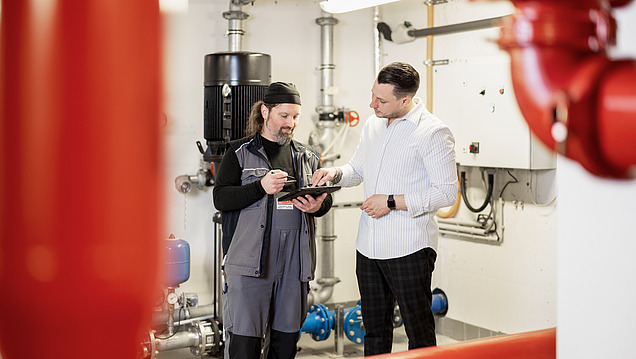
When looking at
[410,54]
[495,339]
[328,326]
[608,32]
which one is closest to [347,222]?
[328,326]

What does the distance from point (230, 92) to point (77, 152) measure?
3840 mm

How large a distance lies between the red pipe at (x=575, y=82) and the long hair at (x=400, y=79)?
246 centimetres

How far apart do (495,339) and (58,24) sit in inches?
68.4

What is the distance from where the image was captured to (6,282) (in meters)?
0.25

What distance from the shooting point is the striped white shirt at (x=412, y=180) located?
10.2ft

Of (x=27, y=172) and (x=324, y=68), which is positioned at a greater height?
(x=324, y=68)

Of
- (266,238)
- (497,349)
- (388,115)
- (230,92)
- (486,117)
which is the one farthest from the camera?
(486,117)

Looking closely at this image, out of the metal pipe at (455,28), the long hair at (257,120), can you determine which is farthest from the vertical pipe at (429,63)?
the long hair at (257,120)

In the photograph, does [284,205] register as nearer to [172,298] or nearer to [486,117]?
[172,298]

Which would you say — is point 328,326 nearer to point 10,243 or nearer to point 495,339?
point 495,339

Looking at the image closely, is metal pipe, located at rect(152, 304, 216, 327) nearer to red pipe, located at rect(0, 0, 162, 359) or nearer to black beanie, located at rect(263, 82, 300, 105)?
black beanie, located at rect(263, 82, 300, 105)

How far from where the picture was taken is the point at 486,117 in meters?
4.47

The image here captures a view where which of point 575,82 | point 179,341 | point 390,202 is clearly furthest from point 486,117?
point 575,82

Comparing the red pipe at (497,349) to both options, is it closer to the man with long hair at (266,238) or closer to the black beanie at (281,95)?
the man with long hair at (266,238)
